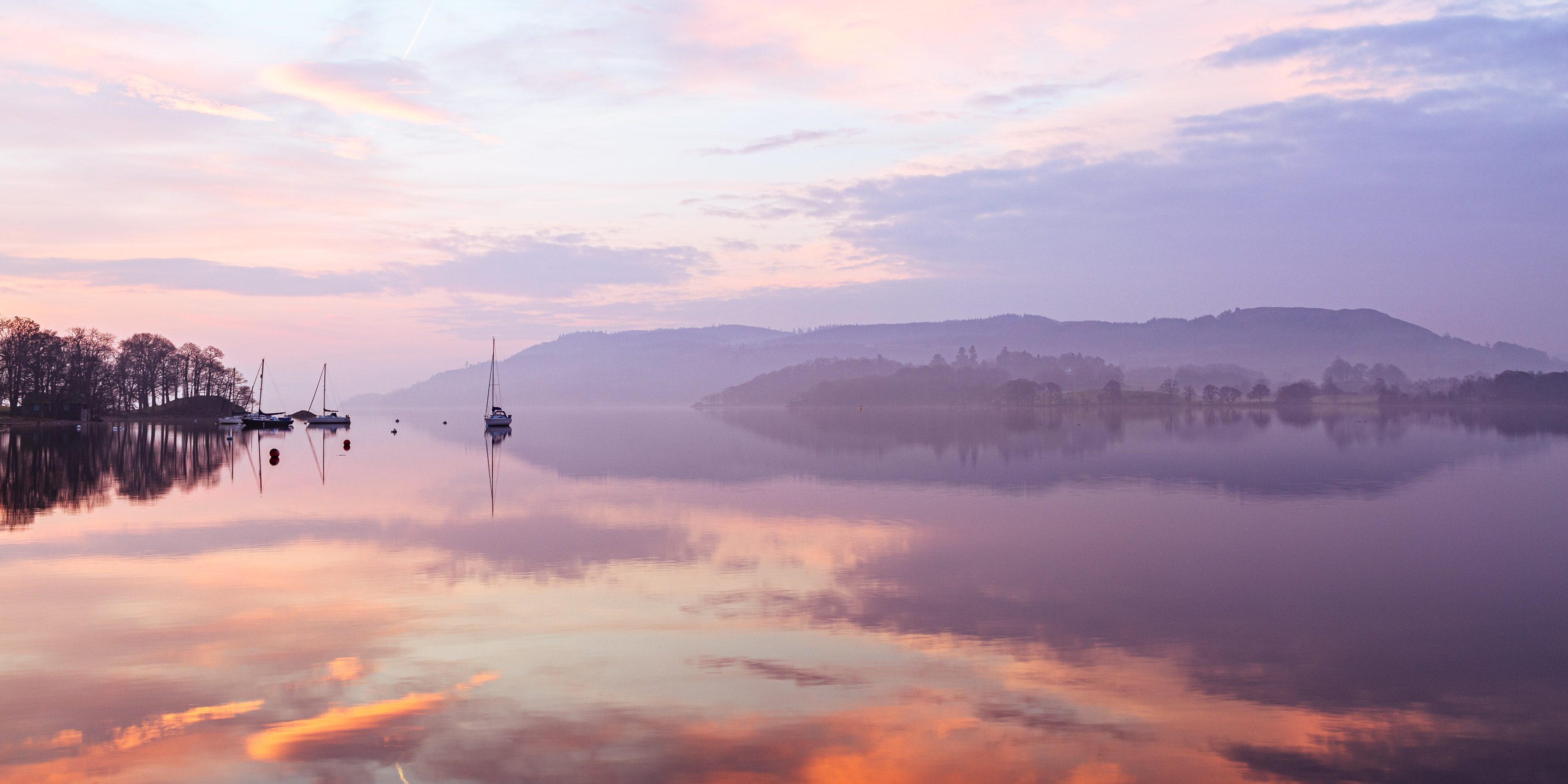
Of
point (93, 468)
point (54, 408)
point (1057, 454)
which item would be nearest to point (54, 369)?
point (54, 408)

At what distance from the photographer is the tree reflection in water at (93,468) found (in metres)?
47.7

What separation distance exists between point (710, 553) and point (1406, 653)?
64.6 feet

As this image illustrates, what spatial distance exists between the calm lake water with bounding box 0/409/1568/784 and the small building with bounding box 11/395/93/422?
138m

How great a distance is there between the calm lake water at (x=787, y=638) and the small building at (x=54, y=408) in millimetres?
138107

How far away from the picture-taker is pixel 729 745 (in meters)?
14.7

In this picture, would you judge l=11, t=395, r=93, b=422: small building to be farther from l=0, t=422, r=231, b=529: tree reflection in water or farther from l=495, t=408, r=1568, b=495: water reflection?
l=495, t=408, r=1568, b=495: water reflection

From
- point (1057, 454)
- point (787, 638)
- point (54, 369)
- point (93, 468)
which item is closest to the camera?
point (787, 638)

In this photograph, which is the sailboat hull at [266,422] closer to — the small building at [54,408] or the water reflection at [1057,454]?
the small building at [54,408]

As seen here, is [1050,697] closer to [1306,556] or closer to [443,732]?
[443,732]

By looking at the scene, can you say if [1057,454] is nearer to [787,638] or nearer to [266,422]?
[787,638]

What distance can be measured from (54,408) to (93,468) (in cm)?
12427

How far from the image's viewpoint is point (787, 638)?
69.4ft

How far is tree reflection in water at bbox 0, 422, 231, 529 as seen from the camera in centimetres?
4772

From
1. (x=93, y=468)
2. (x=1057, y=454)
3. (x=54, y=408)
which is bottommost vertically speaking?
(x=93, y=468)
